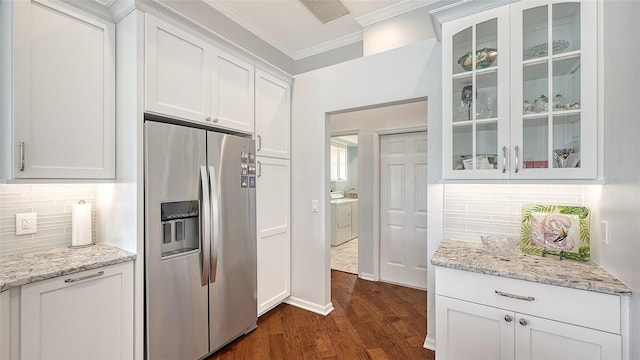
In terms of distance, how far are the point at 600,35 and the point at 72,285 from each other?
10.1 feet

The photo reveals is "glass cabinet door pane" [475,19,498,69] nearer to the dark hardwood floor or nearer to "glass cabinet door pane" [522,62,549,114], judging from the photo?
"glass cabinet door pane" [522,62,549,114]

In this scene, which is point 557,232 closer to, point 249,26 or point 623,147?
point 623,147

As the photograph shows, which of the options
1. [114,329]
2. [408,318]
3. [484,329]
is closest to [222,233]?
[114,329]

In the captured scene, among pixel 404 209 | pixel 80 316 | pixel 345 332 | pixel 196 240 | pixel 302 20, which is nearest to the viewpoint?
pixel 80 316

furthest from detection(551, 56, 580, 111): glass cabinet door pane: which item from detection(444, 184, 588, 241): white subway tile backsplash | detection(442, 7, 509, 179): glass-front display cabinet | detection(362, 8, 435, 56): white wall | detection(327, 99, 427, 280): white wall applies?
detection(327, 99, 427, 280): white wall

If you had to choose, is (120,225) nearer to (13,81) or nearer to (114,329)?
(114,329)

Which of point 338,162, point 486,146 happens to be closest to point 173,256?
point 486,146

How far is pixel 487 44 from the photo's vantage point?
5.58 feet

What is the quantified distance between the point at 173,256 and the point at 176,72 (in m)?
1.22

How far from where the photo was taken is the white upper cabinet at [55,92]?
4.62 feet

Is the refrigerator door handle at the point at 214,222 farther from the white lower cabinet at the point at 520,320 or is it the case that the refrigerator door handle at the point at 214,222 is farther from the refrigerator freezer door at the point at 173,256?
the white lower cabinet at the point at 520,320

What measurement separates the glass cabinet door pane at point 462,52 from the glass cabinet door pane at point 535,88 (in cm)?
32

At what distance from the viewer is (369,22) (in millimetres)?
2855

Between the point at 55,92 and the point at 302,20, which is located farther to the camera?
the point at 302,20
